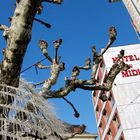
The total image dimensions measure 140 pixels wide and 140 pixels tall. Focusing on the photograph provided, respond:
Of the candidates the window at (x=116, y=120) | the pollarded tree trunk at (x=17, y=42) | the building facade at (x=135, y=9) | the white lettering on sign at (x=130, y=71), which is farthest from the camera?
the white lettering on sign at (x=130, y=71)

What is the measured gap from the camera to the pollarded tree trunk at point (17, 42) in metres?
3.57

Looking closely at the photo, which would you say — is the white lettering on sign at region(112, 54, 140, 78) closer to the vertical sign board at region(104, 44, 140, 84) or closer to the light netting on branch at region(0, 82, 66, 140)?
the vertical sign board at region(104, 44, 140, 84)

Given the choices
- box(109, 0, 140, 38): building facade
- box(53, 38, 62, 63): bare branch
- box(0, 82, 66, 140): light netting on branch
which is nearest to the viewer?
box(0, 82, 66, 140): light netting on branch

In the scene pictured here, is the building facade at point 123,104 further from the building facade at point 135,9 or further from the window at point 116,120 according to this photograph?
the building facade at point 135,9

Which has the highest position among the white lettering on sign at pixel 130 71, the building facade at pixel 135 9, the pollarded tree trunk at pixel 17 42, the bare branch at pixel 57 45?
the building facade at pixel 135 9

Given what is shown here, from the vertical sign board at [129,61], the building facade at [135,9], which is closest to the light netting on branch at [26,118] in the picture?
the building facade at [135,9]

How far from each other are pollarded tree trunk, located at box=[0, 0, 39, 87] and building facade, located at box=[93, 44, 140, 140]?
3314cm

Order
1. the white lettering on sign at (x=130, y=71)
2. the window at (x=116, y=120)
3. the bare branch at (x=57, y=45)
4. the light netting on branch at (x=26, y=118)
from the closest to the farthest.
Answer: the light netting on branch at (x=26, y=118), the bare branch at (x=57, y=45), the window at (x=116, y=120), the white lettering on sign at (x=130, y=71)

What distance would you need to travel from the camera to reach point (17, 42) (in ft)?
11.8

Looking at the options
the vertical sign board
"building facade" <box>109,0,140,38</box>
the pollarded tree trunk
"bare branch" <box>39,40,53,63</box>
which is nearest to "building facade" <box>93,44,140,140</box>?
the vertical sign board

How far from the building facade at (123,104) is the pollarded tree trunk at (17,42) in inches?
1305

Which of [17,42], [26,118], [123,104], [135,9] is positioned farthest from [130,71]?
[26,118]

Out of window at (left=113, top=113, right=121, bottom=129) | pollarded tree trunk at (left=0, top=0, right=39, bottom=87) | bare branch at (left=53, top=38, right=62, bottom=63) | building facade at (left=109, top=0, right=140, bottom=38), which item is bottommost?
pollarded tree trunk at (left=0, top=0, right=39, bottom=87)

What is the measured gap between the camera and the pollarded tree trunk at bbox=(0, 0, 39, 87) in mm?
3574
